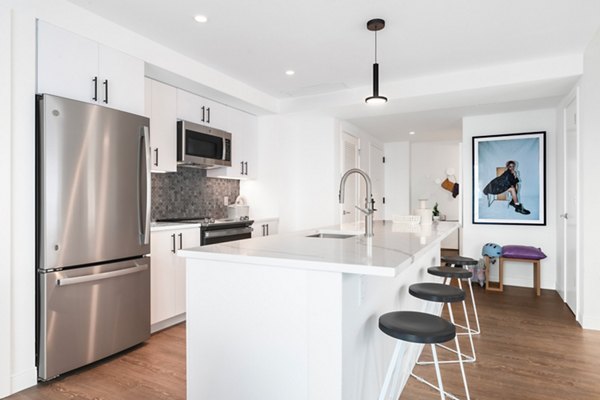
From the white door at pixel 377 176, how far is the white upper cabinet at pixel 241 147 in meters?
2.57

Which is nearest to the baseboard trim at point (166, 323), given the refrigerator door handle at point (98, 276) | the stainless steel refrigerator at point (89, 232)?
the stainless steel refrigerator at point (89, 232)

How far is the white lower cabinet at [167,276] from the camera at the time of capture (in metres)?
3.10

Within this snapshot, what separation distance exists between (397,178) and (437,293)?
580 centimetres

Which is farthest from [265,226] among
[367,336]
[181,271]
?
[367,336]

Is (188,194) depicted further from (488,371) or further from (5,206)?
(488,371)

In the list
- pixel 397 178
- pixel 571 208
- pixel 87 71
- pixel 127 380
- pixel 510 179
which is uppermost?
pixel 87 71

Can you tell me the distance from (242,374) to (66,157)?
1.73 metres

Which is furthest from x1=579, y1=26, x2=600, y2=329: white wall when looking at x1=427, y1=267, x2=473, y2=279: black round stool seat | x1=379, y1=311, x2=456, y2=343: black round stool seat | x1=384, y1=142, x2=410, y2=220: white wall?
x1=384, y1=142, x2=410, y2=220: white wall

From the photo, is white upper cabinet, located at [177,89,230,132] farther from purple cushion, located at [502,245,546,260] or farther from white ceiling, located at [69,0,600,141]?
purple cushion, located at [502,245,546,260]

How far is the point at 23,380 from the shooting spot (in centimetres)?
219

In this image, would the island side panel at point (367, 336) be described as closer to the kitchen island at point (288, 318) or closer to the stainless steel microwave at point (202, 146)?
the kitchen island at point (288, 318)

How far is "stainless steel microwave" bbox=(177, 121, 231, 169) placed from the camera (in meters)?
3.61

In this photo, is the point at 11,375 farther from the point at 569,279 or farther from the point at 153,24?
the point at 569,279

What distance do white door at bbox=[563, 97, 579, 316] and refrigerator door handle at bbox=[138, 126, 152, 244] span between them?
150 inches
